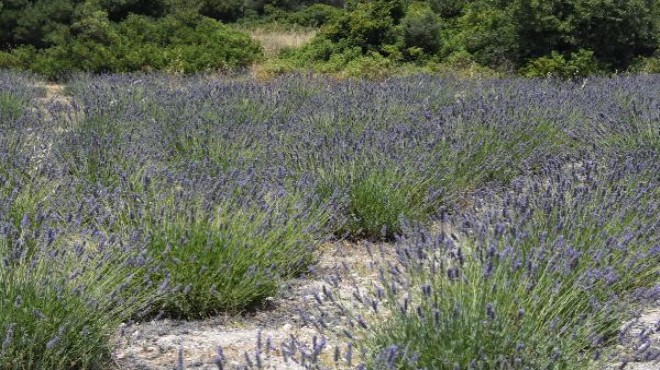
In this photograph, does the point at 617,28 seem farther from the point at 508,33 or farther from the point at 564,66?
the point at 508,33

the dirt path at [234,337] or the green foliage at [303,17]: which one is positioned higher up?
the dirt path at [234,337]

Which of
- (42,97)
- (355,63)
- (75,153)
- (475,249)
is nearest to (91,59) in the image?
(42,97)

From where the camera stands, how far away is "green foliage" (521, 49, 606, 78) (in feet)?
38.1

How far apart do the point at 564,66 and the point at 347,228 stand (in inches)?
333

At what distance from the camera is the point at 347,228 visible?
4293mm

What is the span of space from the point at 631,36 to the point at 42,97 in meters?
9.61

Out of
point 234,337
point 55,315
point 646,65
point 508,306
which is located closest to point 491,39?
point 646,65

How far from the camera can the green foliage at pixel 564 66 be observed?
11602 mm

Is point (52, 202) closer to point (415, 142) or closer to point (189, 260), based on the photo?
point (189, 260)

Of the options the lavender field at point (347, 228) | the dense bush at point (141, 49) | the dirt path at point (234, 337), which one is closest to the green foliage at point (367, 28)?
the dense bush at point (141, 49)

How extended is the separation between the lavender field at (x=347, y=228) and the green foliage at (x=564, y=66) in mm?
5161

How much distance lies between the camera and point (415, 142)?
185 inches

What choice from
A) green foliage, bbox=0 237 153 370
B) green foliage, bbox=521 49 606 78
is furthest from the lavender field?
green foliage, bbox=521 49 606 78

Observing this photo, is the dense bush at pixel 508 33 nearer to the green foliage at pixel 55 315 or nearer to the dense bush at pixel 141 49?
the dense bush at pixel 141 49
